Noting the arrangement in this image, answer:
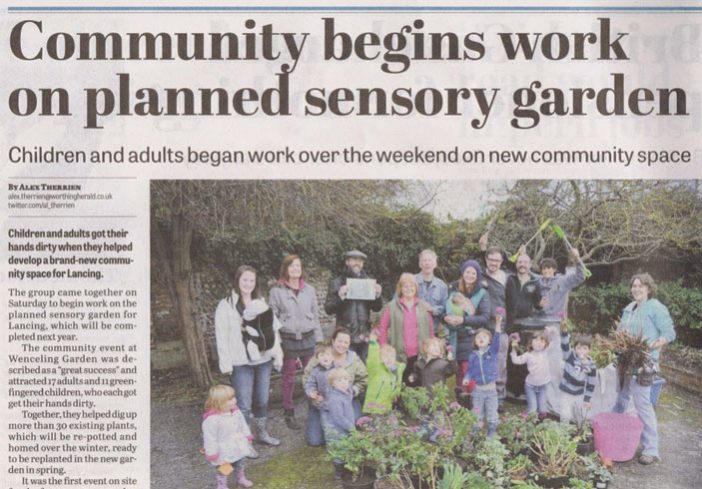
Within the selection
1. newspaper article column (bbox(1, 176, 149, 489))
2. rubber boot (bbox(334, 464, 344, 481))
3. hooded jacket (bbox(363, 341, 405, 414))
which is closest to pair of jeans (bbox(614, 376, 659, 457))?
hooded jacket (bbox(363, 341, 405, 414))

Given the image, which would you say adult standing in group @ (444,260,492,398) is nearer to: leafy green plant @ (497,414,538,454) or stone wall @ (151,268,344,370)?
leafy green plant @ (497,414,538,454)

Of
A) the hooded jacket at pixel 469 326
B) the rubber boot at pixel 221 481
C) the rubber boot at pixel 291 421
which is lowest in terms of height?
the rubber boot at pixel 221 481

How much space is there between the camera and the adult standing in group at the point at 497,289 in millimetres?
2605

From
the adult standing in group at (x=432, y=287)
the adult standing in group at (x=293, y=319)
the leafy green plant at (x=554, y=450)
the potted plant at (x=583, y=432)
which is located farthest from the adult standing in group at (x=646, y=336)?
the adult standing in group at (x=293, y=319)

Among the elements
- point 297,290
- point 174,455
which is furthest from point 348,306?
point 174,455

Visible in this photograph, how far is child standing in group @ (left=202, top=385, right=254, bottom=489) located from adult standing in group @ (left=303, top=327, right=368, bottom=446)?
0.78ft

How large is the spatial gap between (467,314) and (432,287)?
0.17 meters

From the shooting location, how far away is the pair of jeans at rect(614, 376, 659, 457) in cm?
261

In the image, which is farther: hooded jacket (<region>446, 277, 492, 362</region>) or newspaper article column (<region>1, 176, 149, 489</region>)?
hooded jacket (<region>446, 277, 492, 362</region>)

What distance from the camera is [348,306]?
2619mm

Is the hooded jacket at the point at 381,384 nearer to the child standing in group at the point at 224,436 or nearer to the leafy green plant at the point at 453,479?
the leafy green plant at the point at 453,479

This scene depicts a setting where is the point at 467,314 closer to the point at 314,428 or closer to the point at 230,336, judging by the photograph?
the point at 314,428

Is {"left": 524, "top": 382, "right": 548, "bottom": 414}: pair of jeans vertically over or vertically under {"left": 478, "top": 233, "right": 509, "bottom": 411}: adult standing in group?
under

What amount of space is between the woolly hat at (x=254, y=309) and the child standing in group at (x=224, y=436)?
265mm
